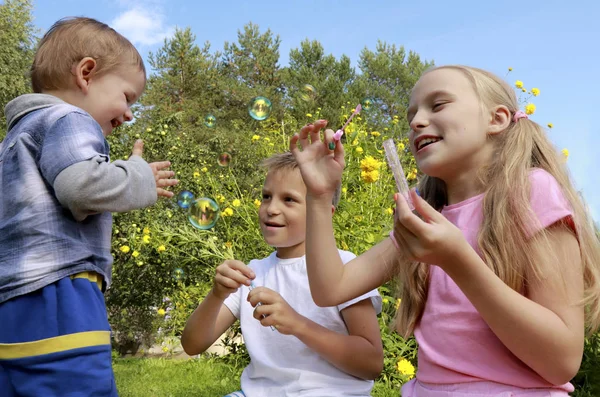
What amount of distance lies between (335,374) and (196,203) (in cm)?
141

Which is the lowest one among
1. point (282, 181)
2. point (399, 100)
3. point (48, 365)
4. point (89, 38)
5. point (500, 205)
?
point (48, 365)

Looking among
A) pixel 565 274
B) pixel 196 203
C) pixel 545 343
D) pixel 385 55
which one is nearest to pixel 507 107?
pixel 565 274

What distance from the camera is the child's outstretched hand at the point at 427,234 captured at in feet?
3.49

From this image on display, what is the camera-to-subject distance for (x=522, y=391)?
1217mm

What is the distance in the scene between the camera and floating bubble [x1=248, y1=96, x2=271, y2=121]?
3.38 meters

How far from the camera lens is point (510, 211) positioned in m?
1.28

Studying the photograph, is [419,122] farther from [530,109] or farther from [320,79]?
[320,79]

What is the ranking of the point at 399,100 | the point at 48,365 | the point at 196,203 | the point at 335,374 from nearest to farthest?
the point at 48,365, the point at 335,374, the point at 196,203, the point at 399,100

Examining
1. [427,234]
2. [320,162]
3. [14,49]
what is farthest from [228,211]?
[14,49]

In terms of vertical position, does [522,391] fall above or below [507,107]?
below

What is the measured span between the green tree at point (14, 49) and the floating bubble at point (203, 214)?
13.9m

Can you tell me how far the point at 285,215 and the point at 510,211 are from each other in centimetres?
79

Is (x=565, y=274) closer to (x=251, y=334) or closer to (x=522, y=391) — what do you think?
(x=522, y=391)

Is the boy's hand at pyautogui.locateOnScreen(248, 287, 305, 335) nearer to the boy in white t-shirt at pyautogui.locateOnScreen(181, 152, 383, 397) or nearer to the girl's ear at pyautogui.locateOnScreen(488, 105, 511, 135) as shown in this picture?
the boy in white t-shirt at pyautogui.locateOnScreen(181, 152, 383, 397)
